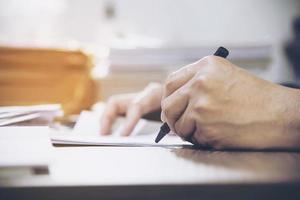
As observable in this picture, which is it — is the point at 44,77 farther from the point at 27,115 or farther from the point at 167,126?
the point at 167,126

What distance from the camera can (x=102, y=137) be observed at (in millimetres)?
768

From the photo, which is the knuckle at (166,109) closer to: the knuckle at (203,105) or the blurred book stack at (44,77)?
the knuckle at (203,105)

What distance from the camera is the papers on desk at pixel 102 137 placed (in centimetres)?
66

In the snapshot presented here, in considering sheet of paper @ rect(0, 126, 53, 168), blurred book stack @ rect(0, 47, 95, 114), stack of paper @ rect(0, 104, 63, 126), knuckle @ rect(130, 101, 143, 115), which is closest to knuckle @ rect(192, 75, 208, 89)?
sheet of paper @ rect(0, 126, 53, 168)

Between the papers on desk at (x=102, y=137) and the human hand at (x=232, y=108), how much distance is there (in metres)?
0.07

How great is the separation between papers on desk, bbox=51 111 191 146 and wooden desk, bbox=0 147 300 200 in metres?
0.17

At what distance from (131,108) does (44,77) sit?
39.6 inches

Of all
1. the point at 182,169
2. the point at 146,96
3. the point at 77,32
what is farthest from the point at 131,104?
the point at 77,32

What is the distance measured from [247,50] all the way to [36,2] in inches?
49.6

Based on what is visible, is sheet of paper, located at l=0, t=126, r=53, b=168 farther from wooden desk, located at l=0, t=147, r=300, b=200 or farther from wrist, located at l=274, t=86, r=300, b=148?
wrist, located at l=274, t=86, r=300, b=148

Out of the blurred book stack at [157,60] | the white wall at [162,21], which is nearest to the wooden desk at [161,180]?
the blurred book stack at [157,60]

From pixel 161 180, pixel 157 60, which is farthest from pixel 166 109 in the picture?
pixel 157 60

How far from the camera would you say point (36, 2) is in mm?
2602

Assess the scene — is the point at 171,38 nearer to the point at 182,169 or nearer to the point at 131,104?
the point at 131,104
